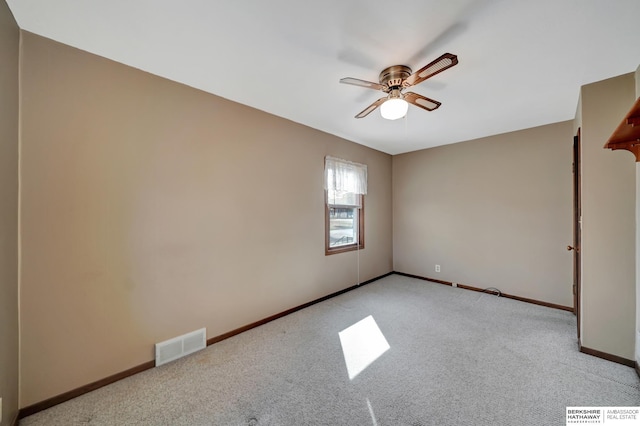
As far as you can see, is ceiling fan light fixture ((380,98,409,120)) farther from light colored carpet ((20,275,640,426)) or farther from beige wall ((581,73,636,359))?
light colored carpet ((20,275,640,426))

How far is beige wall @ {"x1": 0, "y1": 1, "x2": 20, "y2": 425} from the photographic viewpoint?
4.45 ft

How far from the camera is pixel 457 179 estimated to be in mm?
4148

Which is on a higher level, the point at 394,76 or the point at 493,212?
the point at 394,76

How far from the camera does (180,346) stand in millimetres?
2205

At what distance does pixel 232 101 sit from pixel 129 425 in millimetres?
2696

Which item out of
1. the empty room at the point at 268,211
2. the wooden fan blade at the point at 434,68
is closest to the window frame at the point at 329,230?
the empty room at the point at 268,211

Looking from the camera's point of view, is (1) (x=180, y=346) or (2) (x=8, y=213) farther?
(1) (x=180, y=346)

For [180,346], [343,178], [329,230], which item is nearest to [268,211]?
[329,230]

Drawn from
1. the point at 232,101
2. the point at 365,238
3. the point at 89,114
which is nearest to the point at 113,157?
the point at 89,114

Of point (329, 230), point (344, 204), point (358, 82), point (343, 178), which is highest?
point (358, 82)

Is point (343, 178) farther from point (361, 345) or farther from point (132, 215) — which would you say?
point (132, 215)

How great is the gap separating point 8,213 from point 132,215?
24.8 inches

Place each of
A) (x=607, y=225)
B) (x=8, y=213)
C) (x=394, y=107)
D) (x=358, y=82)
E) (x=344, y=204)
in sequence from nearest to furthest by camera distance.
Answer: (x=8, y=213) → (x=358, y=82) → (x=394, y=107) → (x=607, y=225) → (x=344, y=204)

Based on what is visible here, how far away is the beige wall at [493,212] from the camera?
10.7 ft
